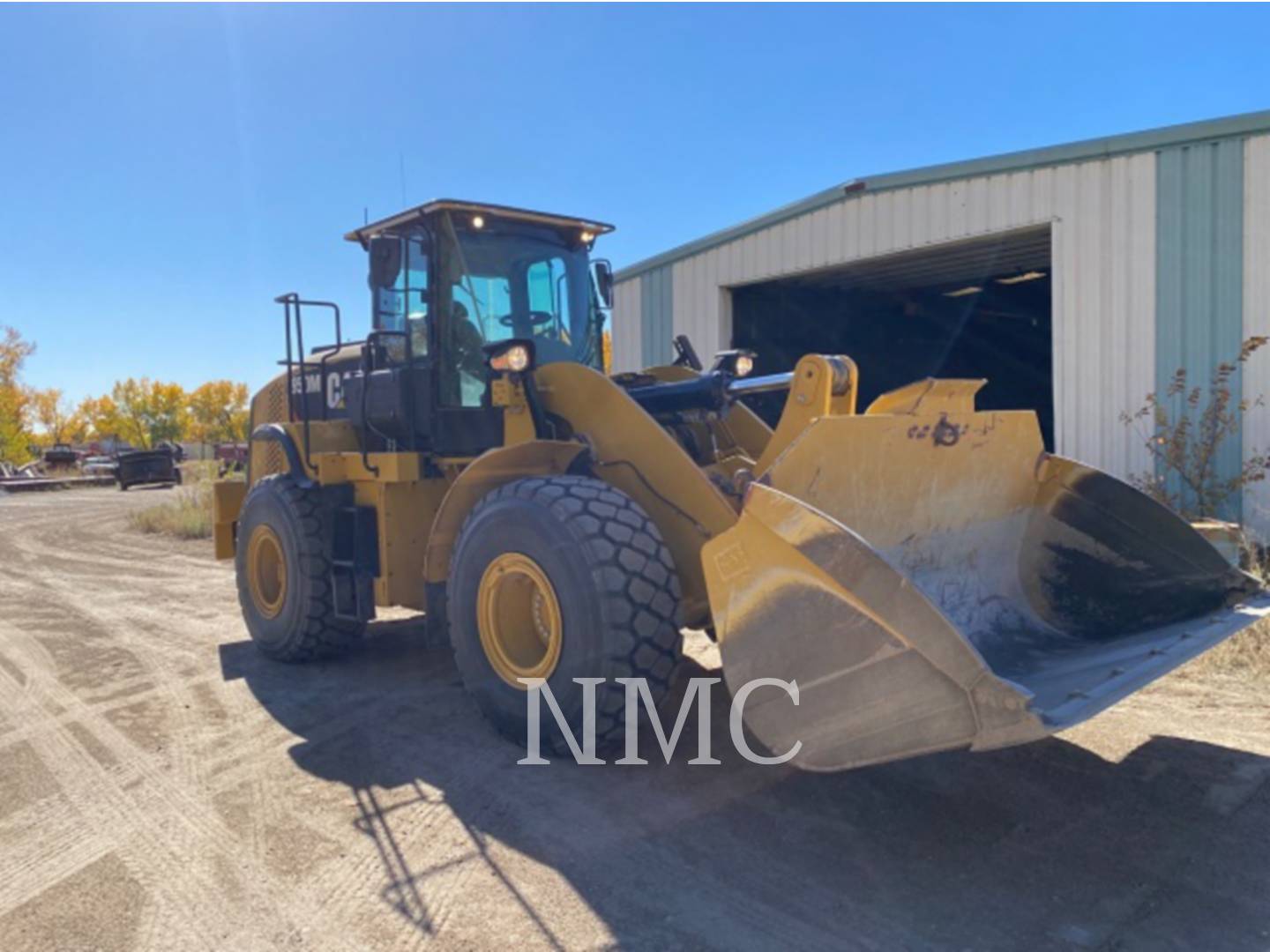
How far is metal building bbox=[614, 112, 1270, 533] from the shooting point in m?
7.59

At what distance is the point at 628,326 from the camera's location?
13250mm

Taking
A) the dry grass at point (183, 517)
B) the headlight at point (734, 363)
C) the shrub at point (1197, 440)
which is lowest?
the dry grass at point (183, 517)

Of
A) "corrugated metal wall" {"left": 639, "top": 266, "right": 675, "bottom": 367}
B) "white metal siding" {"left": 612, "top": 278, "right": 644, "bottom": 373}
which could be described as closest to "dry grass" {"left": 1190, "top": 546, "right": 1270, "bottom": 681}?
"corrugated metal wall" {"left": 639, "top": 266, "right": 675, "bottom": 367}

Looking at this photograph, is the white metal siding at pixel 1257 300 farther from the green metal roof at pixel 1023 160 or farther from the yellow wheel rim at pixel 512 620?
the yellow wheel rim at pixel 512 620

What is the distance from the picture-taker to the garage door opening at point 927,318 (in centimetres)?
1152

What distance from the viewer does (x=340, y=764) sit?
14.9ft

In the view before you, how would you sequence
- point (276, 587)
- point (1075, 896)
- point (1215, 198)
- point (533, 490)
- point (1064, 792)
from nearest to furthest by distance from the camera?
point (1075, 896) → point (1064, 792) → point (533, 490) → point (276, 587) → point (1215, 198)

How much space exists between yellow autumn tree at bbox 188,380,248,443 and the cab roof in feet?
281

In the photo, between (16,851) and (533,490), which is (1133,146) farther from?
(16,851)

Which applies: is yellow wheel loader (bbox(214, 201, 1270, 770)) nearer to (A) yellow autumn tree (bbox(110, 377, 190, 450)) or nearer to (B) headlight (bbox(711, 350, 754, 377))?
(B) headlight (bbox(711, 350, 754, 377))

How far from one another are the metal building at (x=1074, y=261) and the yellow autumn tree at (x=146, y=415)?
84030 mm

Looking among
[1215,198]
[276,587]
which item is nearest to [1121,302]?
[1215,198]

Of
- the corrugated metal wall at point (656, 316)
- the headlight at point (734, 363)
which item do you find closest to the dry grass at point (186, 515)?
the corrugated metal wall at point (656, 316)

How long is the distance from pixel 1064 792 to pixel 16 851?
4.05 m
